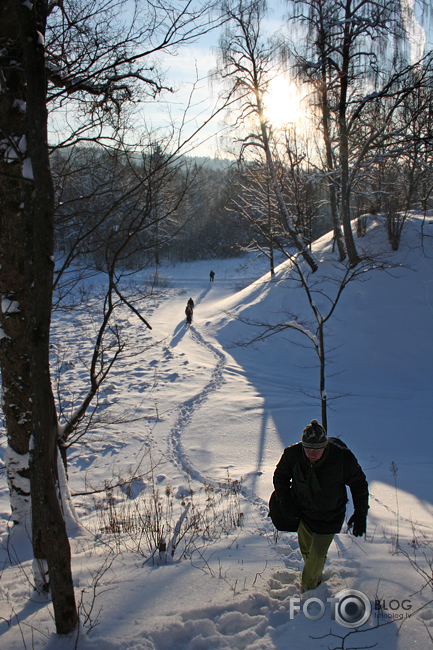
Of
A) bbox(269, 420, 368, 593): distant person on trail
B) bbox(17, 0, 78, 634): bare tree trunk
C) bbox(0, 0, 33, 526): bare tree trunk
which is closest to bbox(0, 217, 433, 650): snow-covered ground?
bbox(269, 420, 368, 593): distant person on trail

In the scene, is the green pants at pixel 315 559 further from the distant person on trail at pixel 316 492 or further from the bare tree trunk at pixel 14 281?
the bare tree trunk at pixel 14 281

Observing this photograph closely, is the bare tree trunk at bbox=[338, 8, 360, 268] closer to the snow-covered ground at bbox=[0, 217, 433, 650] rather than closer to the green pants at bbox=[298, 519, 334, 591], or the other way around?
the snow-covered ground at bbox=[0, 217, 433, 650]

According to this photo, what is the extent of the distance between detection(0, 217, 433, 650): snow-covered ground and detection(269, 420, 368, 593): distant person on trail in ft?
1.09

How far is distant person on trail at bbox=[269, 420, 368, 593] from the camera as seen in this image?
2.76 meters

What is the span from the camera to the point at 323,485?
2768 millimetres

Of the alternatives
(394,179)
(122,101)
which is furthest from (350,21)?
(122,101)

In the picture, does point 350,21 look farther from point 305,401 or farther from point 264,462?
point 264,462

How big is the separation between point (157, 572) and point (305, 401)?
7.23 m

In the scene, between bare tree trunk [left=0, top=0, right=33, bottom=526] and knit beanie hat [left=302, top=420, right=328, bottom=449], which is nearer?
knit beanie hat [left=302, top=420, right=328, bottom=449]

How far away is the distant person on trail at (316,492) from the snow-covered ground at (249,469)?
0.33 m

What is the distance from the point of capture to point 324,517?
2.82m

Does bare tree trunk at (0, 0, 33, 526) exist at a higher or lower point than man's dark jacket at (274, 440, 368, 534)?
higher

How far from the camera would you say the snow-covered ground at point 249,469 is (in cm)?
239

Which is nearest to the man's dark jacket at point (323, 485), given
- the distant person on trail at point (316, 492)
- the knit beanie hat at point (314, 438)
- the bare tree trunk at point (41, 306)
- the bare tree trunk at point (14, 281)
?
the distant person on trail at point (316, 492)
